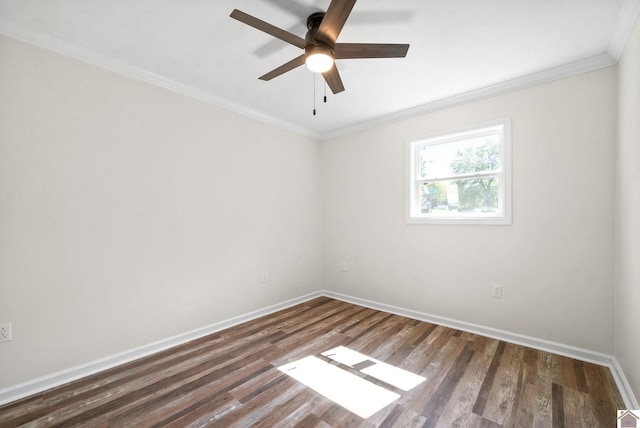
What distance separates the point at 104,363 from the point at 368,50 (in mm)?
3086

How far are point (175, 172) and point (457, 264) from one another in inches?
123

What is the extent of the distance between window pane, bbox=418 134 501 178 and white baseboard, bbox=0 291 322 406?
2794 mm

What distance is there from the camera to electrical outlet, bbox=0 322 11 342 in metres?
1.83

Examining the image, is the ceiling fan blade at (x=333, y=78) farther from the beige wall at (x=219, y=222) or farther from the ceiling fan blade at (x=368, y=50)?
the beige wall at (x=219, y=222)

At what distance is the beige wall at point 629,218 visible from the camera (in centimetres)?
171

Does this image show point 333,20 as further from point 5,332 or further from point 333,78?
point 5,332

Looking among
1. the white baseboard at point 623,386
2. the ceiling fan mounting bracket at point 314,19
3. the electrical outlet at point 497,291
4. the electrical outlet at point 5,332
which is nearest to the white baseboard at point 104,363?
the electrical outlet at point 5,332

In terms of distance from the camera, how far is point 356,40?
208cm

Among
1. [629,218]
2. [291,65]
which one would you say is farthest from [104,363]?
[629,218]

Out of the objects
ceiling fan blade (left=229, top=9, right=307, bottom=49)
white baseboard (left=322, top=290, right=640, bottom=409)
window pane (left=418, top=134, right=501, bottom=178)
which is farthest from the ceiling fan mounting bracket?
white baseboard (left=322, top=290, right=640, bottom=409)

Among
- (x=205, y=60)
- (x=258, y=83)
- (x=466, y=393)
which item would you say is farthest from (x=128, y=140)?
(x=466, y=393)

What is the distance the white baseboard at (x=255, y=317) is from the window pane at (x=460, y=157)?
1.68 m

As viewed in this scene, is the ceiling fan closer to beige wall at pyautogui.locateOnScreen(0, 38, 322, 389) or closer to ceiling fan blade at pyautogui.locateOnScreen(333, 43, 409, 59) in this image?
ceiling fan blade at pyautogui.locateOnScreen(333, 43, 409, 59)

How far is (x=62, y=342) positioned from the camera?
2.05m
